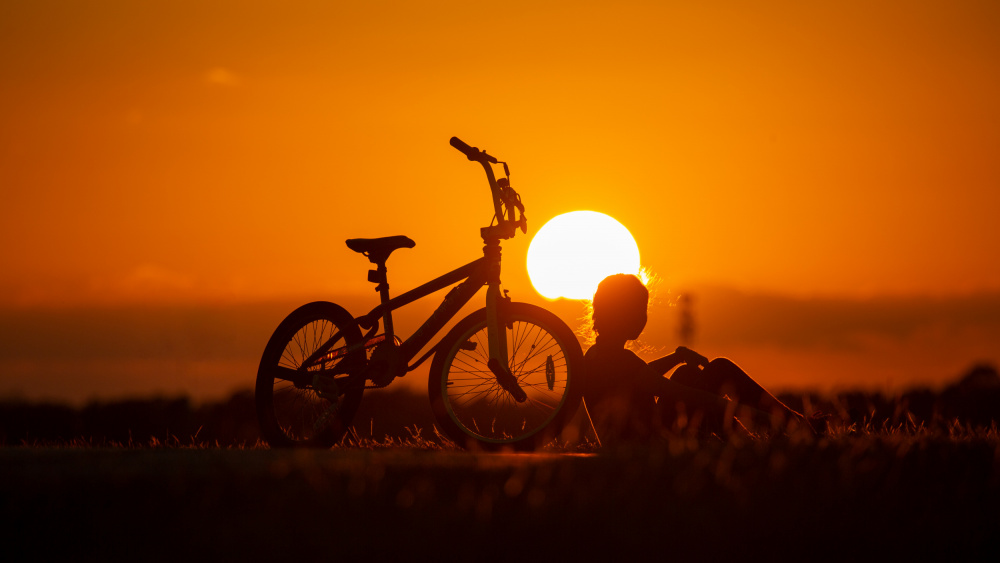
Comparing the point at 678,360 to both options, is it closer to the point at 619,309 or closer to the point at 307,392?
the point at 619,309

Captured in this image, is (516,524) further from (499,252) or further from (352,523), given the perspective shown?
(499,252)

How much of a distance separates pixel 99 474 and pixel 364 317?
3204 mm

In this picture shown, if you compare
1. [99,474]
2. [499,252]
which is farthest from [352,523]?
[499,252]

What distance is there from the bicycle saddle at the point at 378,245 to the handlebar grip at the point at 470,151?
90 cm

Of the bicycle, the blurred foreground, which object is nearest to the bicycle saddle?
the bicycle

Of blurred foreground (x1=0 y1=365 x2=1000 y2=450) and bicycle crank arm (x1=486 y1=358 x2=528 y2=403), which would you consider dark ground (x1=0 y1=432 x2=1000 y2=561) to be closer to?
bicycle crank arm (x1=486 y1=358 x2=528 y2=403)

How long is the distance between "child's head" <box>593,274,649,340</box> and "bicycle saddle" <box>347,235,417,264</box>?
179cm

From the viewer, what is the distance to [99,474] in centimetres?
526

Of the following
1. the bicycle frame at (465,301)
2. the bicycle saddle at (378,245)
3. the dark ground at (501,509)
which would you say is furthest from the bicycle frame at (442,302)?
the dark ground at (501,509)

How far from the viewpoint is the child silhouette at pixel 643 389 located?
23.1 feet

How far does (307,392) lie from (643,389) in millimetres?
3033

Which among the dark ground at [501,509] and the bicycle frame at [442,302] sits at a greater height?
the bicycle frame at [442,302]

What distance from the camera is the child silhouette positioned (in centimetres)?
704

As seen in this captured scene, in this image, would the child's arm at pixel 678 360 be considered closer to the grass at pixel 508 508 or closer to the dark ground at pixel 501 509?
the grass at pixel 508 508
